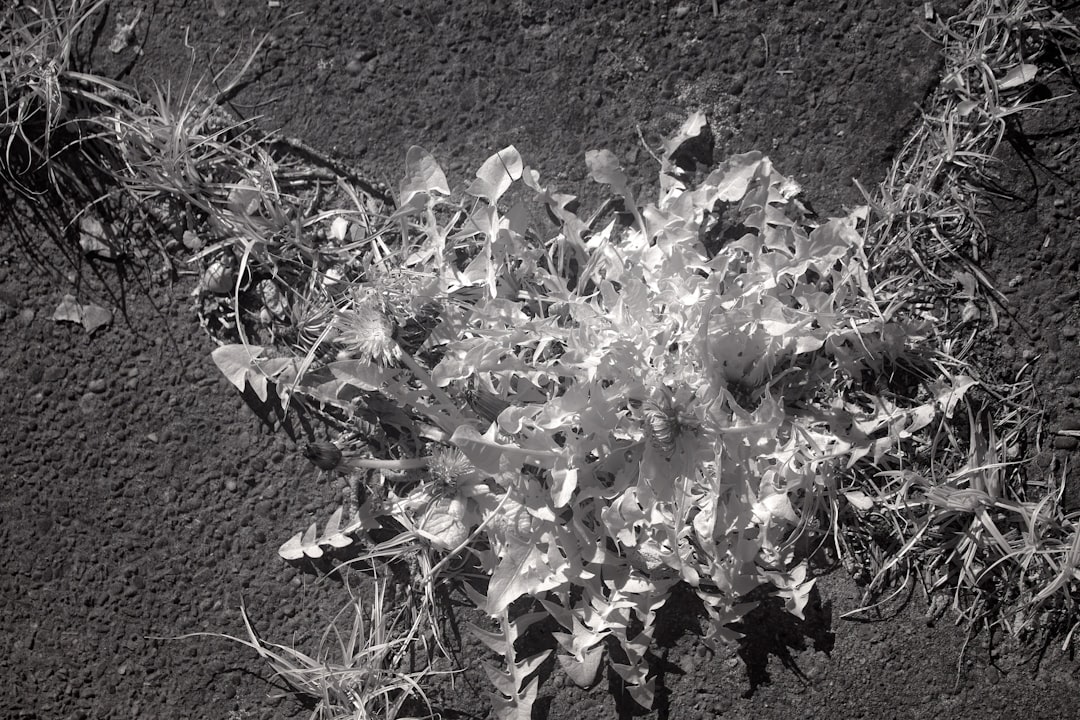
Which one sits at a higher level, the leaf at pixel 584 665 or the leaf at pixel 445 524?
the leaf at pixel 445 524

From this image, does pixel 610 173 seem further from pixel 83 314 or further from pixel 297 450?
pixel 83 314

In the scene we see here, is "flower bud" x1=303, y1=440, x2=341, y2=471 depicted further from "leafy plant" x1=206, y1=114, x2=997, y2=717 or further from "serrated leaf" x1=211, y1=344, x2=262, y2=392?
"serrated leaf" x1=211, y1=344, x2=262, y2=392

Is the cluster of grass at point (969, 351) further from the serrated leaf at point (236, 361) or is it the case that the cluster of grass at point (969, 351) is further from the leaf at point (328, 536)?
the serrated leaf at point (236, 361)

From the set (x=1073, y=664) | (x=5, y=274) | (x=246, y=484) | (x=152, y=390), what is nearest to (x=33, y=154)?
(x=5, y=274)

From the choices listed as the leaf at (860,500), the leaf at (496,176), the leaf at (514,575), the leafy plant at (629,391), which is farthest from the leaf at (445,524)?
the leaf at (860,500)

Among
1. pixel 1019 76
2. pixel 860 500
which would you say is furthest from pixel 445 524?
pixel 1019 76

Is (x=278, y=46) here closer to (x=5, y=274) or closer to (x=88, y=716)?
(x=5, y=274)

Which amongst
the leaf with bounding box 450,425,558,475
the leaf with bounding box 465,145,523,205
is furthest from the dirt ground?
the leaf with bounding box 450,425,558,475
